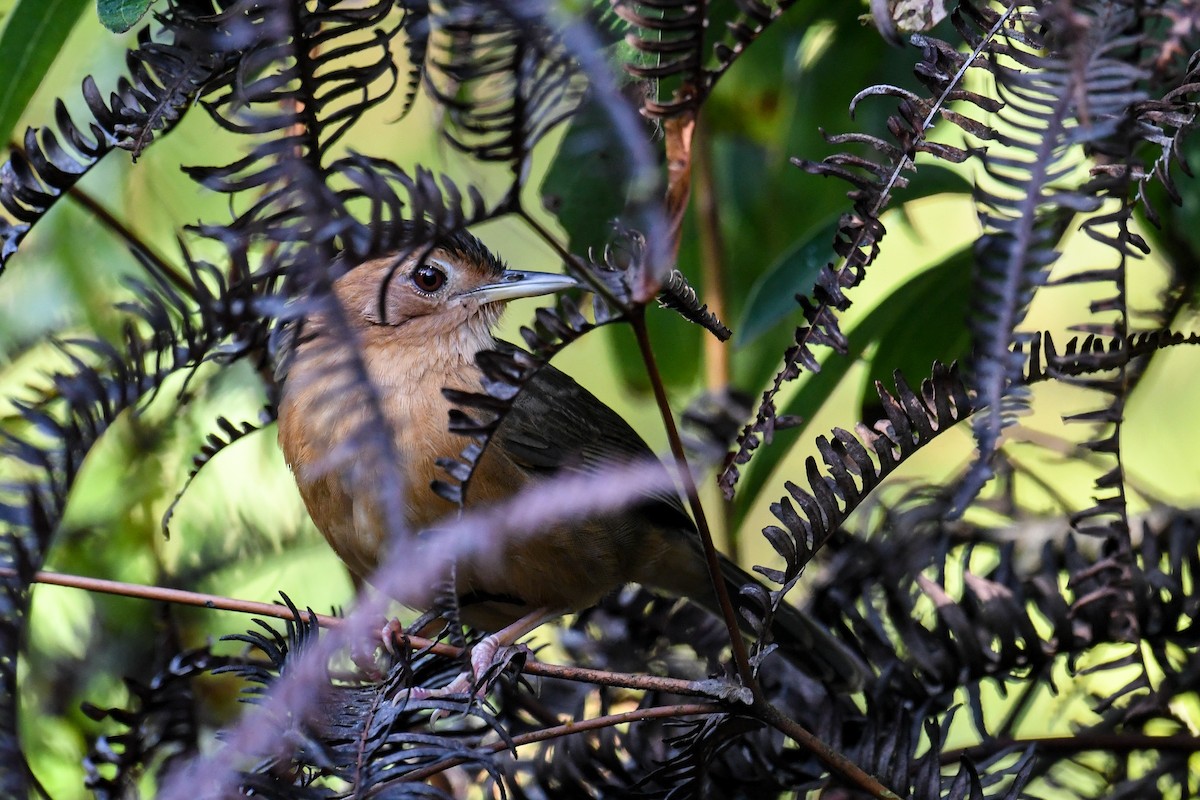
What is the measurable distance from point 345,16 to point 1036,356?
1070 mm

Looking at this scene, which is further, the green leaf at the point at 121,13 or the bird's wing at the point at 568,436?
the bird's wing at the point at 568,436

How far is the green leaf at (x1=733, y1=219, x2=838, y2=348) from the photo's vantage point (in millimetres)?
2635

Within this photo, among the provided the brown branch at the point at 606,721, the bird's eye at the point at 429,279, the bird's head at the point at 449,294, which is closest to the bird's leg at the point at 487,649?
the brown branch at the point at 606,721

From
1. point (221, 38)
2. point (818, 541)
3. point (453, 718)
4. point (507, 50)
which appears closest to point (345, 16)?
point (221, 38)

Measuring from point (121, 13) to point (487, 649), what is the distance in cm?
156

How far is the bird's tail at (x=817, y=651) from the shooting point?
104 inches

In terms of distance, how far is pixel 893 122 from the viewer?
5.54 feet

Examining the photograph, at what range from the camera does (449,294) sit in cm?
356

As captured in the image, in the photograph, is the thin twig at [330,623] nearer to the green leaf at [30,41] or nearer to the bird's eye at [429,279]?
the green leaf at [30,41]

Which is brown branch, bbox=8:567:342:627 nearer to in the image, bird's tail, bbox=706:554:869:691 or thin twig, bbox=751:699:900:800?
thin twig, bbox=751:699:900:800

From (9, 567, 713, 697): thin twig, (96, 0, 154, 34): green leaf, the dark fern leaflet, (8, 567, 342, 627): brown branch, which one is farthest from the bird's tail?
(96, 0, 154, 34): green leaf

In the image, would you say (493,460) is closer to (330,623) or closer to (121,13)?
(330,623)

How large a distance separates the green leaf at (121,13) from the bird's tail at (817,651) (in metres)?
1.58

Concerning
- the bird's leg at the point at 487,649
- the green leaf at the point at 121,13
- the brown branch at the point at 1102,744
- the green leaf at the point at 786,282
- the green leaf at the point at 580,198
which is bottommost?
the brown branch at the point at 1102,744
